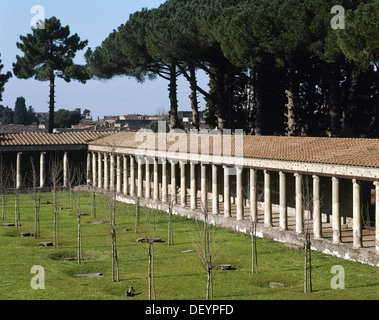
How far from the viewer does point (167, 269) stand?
25750 mm

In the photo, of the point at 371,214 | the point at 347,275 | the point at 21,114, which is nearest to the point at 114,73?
the point at 371,214

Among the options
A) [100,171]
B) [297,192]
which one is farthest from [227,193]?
[100,171]

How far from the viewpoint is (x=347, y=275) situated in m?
24.0

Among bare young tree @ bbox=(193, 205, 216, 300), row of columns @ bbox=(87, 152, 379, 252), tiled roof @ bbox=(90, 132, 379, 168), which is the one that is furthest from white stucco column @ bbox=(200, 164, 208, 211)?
tiled roof @ bbox=(90, 132, 379, 168)

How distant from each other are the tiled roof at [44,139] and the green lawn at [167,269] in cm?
2045

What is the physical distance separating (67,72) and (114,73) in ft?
30.1

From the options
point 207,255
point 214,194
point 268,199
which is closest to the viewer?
point 207,255

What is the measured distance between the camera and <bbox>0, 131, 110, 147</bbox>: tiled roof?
2196 inches

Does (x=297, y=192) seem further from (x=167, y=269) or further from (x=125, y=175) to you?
(x=125, y=175)

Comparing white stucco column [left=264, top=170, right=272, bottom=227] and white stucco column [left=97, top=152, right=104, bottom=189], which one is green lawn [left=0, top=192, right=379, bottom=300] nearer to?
white stucco column [left=264, top=170, right=272, bottom=227]

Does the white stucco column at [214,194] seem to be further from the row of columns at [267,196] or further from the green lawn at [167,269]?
the green lawn at [167,269]

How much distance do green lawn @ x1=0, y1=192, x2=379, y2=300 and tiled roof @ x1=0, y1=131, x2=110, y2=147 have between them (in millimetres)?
20451

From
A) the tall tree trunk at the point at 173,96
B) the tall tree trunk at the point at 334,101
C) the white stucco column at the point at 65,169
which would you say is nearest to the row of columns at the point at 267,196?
the white stucco column at the point at 65,169

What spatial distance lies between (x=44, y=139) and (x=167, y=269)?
34835 millimetres
